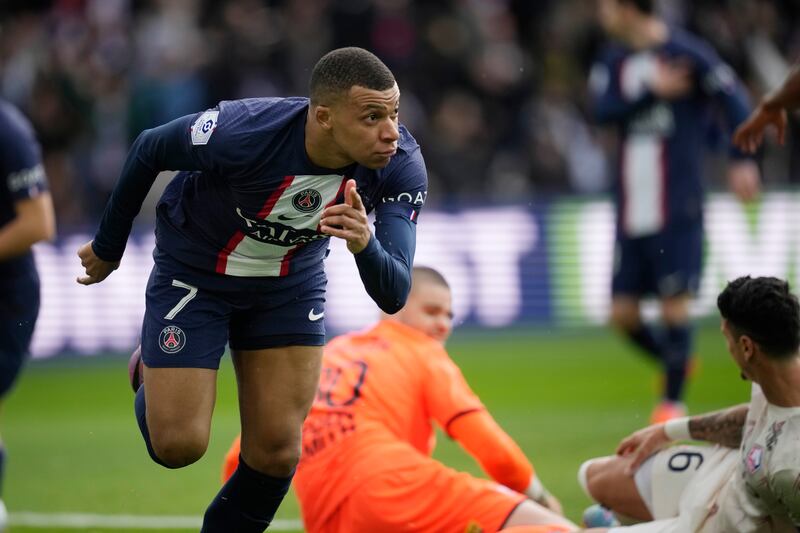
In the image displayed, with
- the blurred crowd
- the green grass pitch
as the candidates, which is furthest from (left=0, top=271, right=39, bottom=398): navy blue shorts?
the blurred crowd

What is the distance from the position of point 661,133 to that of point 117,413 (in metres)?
5.21

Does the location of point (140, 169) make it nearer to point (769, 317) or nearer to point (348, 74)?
point (348, 74)

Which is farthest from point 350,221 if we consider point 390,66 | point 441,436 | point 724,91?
point 390,66

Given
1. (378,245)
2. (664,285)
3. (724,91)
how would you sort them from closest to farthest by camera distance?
(378,245) < (724,91) < (664,285)

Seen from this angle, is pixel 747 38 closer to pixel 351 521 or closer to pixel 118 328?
pixel 118 328

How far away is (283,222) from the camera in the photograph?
4.92 meters

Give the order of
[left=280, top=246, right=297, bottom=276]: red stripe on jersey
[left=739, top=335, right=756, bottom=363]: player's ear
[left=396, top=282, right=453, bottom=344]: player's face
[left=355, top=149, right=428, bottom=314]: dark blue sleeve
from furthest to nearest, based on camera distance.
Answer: [left=396, top=282, right=453, bottom=344]: player's face, [left=280, top=246, right=297, bottom=276]: red stripe on jersey, [left=739, top=335, right=756, bottom=363]: player's ear, [left=355, top=149, right=428, bottom=314]: dark blue sleeve

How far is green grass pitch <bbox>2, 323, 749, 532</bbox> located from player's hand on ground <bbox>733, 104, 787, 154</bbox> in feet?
6.80

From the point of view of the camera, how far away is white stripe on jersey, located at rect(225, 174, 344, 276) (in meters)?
4.84

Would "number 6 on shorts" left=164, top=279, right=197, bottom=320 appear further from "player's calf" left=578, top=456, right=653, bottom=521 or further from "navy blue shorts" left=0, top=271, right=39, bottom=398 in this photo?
"player's calf" left=578, top=456, right=653, bottom=521

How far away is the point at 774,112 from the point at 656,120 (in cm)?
396

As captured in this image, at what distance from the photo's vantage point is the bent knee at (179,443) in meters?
4.99

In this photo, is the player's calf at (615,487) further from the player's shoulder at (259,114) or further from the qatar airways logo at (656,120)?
the qatar airways logo at (656,120)

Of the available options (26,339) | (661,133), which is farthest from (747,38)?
(26,339)
